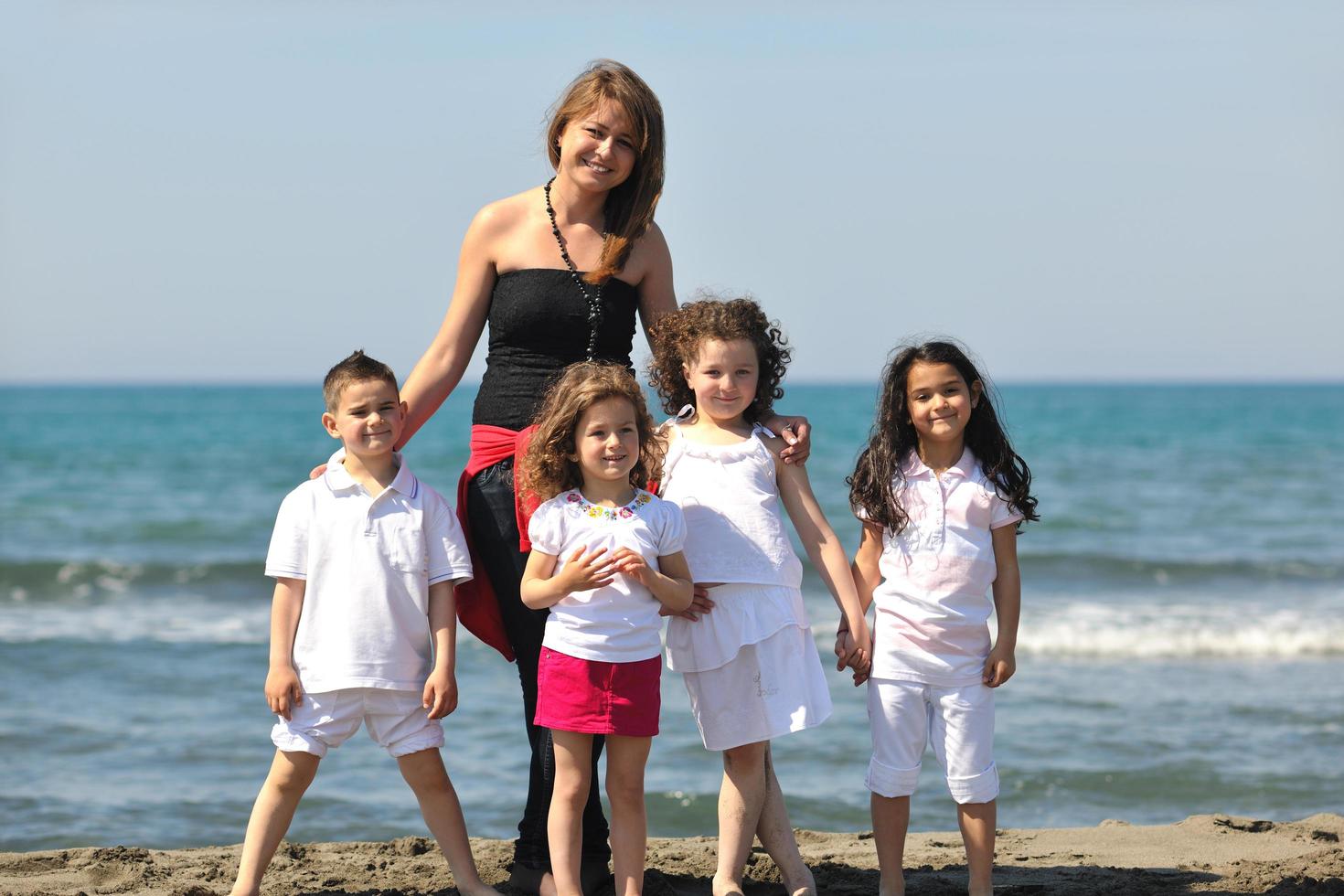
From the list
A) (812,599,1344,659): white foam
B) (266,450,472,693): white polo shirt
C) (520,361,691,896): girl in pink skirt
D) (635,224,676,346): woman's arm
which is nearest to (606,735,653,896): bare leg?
(520,361,691,896): girl in pink skirt

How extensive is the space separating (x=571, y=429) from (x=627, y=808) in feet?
3.17

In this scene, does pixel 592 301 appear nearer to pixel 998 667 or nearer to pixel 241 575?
pixel 998 667

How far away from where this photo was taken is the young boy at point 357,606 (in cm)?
333

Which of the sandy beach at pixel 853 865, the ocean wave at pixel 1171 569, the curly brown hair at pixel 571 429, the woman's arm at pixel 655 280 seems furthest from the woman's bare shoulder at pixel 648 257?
the ocean wave at pixel 1171 569

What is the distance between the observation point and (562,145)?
11.8 ft

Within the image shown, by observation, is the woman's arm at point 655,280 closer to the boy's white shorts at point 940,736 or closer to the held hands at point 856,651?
the held hands at point 856,651

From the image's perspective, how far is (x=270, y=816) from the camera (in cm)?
341

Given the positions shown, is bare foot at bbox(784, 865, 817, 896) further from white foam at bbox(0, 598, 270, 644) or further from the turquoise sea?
white foam at bbox(0, 598, 270, 644)

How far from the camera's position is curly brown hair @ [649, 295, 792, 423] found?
135 inches

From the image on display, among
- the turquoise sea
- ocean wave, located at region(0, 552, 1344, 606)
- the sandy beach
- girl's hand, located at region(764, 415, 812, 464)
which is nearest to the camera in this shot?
girl's hand, located at region(764, 415, 812, 464)

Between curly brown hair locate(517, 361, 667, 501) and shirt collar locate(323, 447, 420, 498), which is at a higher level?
curly brown hair locate(517, 361, 667, 501)

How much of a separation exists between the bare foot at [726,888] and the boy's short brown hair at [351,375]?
5.14ft

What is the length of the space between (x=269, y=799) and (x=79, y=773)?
125 inches

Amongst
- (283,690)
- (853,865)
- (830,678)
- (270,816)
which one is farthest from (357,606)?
(830,678)
